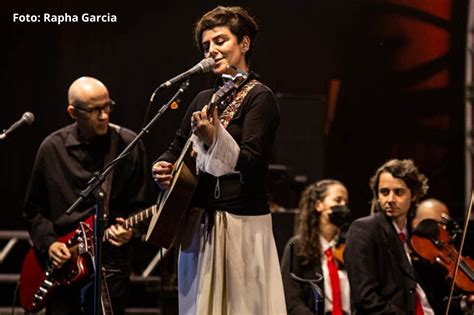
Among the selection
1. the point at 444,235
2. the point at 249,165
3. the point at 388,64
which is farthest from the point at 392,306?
the point at 388,64

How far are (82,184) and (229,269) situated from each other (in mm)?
1614

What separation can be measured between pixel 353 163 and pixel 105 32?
2662mm

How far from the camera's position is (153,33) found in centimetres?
568

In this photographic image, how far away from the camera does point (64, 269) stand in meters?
4.76

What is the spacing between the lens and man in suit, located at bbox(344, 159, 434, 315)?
4750 millimetres

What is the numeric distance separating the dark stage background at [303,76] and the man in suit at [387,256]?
1.18 meters

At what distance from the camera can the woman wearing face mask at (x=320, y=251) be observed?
510cm

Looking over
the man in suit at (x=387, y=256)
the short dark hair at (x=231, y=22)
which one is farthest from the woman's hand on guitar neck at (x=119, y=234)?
the short dark hair at (x=231, y=22)

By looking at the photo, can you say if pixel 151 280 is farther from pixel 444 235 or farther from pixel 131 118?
pixel 444 235

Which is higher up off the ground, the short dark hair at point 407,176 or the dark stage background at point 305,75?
the dark stage background at point 305,75

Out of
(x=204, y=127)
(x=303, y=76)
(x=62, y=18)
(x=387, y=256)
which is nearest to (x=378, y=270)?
(x=387, y=256)

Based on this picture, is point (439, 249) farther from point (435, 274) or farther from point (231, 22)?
point (231, 22)

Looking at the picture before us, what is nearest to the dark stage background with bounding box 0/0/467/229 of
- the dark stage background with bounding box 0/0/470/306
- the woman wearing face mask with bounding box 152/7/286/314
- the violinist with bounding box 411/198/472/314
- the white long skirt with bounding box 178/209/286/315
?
the dark stage background with bounding box 0/0/470/306

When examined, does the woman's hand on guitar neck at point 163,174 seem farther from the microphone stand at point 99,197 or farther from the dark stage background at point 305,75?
the dark stage background at point 305,75
